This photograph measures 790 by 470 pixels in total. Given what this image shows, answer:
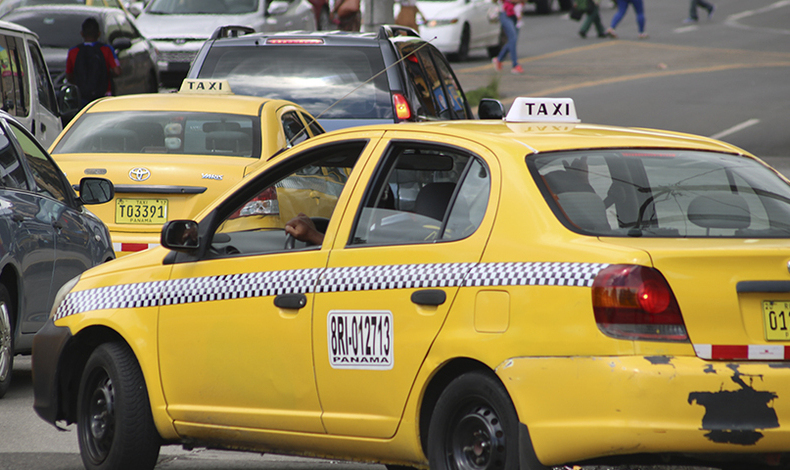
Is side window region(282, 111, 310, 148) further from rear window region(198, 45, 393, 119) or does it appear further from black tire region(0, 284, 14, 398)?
black tire region(0, 284, 14, 398)

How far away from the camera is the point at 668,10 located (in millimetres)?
41250

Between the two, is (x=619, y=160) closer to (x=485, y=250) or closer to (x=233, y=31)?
(x=485, y=250)

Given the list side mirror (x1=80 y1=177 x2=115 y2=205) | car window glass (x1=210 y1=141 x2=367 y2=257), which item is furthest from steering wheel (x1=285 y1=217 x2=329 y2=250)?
side mirror (x1=80 y1=177 x2=115 y2=205)

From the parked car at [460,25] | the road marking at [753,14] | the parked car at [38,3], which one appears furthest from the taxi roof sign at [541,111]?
the road marking at [753,14]

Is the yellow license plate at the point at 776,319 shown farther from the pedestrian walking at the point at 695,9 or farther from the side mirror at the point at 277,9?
the pedestrian walking at the point at 695,9

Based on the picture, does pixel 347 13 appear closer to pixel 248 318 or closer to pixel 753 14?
pixel 248 318

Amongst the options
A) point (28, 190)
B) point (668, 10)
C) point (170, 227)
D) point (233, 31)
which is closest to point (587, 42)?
point (668, 10)

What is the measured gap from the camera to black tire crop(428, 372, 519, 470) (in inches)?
176

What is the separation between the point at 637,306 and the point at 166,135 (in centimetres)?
623

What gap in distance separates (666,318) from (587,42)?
100ft

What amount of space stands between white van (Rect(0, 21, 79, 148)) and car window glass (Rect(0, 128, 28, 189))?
15.2ft

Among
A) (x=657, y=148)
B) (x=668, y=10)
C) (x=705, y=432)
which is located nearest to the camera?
(x=705, y=432)

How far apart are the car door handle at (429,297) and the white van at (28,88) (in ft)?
29.0

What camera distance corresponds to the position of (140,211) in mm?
9320
